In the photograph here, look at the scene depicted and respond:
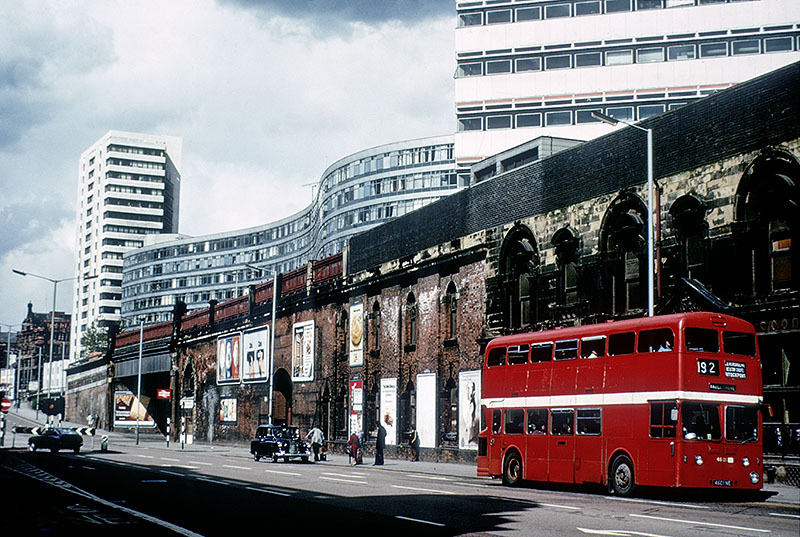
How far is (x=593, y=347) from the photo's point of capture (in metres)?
25.2

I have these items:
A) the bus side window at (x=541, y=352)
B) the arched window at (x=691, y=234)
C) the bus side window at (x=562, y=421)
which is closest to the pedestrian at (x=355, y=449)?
the bus side window at (x=541, y=352)

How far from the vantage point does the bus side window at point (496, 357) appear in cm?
2909

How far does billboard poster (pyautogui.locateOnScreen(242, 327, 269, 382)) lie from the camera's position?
62188 millimetres

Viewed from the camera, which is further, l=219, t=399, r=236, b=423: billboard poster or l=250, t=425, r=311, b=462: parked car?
l=219, t=399, r=236, b=423: billboard poster

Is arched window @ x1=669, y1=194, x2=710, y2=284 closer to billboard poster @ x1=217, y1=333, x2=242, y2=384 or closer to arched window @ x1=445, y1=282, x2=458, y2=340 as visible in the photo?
arched window @ x1=445, y1=282, x2=458, y2=340

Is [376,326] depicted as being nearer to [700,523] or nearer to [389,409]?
[389,409]

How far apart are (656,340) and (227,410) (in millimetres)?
49752

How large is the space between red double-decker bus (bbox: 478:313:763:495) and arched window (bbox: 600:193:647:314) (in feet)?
20.0

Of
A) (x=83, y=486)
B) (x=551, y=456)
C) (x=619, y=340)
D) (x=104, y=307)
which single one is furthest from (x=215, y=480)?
(x=104, y=307)

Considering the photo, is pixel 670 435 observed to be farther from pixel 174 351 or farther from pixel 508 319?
pixel 174 351

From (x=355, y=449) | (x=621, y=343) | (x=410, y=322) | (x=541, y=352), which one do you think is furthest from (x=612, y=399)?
(x=410, y=322)

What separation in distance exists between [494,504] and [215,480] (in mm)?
10737

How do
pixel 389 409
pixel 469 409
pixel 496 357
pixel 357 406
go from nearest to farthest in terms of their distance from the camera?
pixel 496 357 < pixel 469 409 < pixel 389 409 < pixel 357 406

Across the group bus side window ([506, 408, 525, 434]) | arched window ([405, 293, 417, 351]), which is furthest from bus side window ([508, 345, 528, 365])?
arched window ([405, 293, 417, 351])
